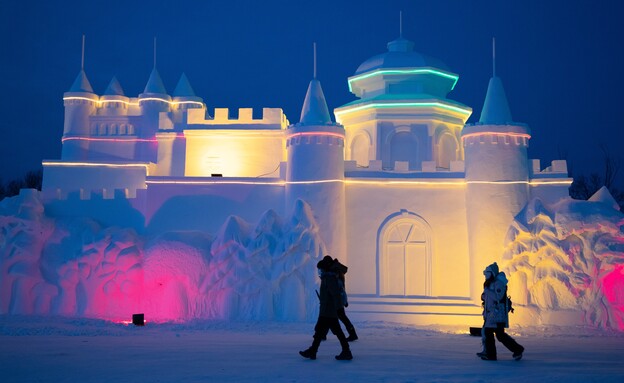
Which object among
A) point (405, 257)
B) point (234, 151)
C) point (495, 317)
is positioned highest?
point (234, 151)

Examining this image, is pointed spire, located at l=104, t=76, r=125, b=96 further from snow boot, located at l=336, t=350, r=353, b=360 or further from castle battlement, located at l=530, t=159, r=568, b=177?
snow boot, located at l=336, t=350, r=353, b=360

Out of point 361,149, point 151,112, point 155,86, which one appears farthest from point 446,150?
point 155,86

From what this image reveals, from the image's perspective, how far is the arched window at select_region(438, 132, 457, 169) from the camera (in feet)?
98.0

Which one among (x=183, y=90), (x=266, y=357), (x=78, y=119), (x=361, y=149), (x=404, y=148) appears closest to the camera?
(x=266, y=357)

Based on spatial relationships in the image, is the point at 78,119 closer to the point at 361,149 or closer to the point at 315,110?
the point at 361,149

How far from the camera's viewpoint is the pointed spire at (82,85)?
1336 inches

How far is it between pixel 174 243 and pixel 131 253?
1609 mm

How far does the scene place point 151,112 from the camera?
33.5 meters

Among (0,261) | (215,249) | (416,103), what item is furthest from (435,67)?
(0,261)

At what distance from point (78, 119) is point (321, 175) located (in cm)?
1495

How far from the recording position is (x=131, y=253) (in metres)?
24.1

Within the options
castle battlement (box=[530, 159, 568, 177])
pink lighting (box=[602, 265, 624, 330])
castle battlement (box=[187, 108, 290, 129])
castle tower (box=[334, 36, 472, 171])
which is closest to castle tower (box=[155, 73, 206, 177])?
castle battlement (box=[187, 108, 290, 129])

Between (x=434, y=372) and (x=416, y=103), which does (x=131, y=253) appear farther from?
(x=434, y=372)

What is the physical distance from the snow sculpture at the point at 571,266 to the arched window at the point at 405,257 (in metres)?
2.97
